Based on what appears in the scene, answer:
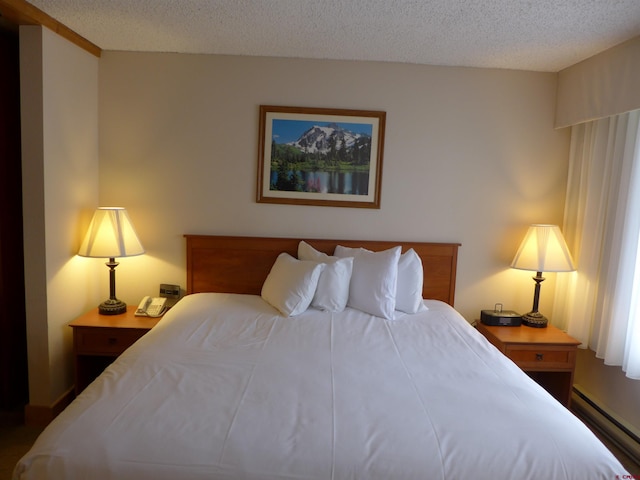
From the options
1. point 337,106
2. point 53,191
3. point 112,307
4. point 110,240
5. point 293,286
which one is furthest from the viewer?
point 337,106

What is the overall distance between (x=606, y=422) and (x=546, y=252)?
116 cm

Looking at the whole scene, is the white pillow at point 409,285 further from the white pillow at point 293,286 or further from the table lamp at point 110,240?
the table lamp at point 110,240

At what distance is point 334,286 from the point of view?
2.65 meters

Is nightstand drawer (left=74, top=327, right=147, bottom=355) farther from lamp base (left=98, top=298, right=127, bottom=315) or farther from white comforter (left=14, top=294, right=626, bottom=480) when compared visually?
white comforter (left=14, top=294, right=626, bottom=480)

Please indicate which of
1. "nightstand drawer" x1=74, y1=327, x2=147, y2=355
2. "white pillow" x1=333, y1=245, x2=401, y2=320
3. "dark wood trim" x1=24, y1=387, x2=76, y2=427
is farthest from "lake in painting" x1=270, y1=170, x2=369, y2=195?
"dark wood trim" x1=24, y1=387, x2=76, y2=427

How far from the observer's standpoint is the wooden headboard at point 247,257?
9.96ft

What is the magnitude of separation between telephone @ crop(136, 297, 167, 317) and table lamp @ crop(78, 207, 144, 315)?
15cm

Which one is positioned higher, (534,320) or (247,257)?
(247,257)

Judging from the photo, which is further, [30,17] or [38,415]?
[38,415]

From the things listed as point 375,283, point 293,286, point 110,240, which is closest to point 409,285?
point 375,283

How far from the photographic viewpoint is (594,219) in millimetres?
2729

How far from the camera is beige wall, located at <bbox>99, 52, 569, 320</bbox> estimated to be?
296 cm

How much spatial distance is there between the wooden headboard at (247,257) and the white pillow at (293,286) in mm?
288

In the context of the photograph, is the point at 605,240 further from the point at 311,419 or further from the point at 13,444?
the point at 13,444
